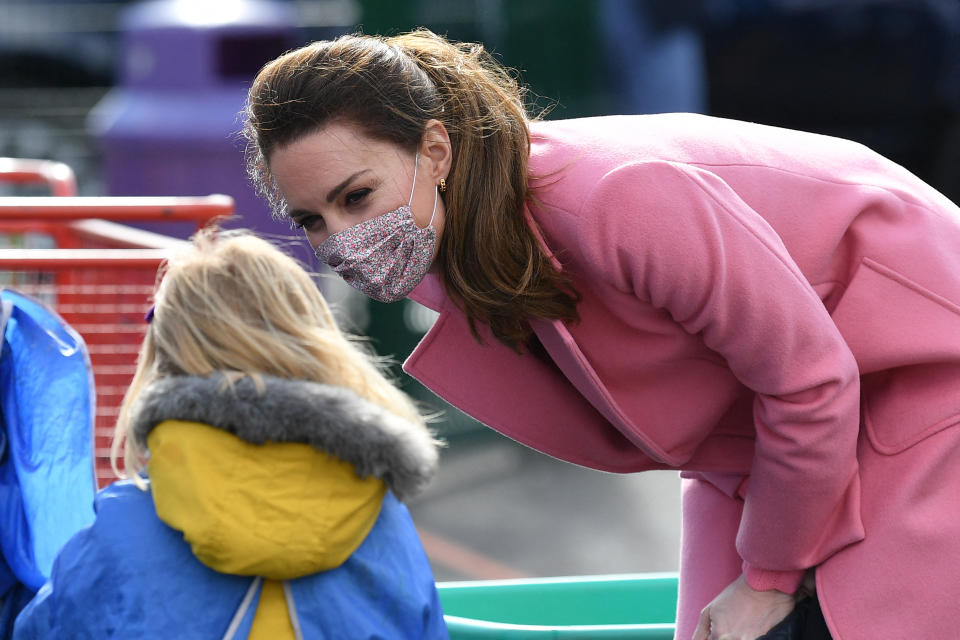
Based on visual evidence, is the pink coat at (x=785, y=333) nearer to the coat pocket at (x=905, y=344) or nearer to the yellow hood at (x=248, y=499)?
the coat pocket at (x=905, y=344)

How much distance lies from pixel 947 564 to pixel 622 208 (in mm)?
674

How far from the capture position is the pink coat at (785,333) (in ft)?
5.55

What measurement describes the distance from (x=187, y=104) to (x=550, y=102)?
187 cm

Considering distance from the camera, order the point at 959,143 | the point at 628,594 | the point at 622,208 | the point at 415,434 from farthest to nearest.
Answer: the point at 959,143
the point at 628,594
the point at 415,434
the point at 622,208

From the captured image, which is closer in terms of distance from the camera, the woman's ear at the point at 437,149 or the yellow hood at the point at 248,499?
the woman's ear at the point at 437,149

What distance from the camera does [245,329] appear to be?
204 cm

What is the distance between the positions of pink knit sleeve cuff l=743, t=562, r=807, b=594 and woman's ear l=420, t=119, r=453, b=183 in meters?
0.75

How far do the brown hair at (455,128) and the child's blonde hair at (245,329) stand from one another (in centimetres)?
29

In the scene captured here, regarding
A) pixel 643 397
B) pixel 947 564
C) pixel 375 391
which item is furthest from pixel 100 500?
pixel 947 564

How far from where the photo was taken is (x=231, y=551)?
74.7 inches

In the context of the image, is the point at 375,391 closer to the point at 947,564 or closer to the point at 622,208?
the point at 622,208

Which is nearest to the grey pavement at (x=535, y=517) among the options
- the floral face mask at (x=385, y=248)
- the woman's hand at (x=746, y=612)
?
the woman's hand at (x=746, y=612)

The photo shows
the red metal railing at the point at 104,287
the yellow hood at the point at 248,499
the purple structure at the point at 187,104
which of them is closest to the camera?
the yellow hood at the point at 248,499

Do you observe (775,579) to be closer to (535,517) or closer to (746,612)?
(746,612)
